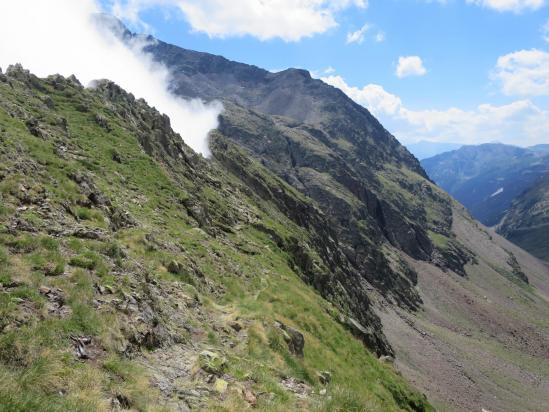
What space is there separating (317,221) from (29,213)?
154836 mm

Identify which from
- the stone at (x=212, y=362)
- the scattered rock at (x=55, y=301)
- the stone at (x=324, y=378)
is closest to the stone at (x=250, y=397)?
the stone at (x=212, y=362)

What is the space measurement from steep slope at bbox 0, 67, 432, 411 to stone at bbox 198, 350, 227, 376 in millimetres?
96

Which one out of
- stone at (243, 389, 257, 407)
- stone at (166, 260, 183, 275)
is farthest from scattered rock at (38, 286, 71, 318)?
stone at (166, 260, 183, 275)

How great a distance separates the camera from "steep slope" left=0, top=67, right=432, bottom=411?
44.4ft

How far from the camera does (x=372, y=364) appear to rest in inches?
1655

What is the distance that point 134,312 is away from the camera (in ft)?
61.0

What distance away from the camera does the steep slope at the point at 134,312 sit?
44.4 ft

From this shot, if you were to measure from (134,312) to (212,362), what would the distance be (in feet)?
12.5

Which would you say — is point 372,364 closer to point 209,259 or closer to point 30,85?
point 209,259

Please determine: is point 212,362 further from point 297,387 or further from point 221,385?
point 297,387

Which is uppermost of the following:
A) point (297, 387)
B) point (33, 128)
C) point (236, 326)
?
point (33, 128)

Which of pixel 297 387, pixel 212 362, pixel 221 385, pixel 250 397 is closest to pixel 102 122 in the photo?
pixel 212 362

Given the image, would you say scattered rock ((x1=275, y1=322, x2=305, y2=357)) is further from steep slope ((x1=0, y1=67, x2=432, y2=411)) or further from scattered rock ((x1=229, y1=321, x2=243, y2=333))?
scattered rock ((x1=229, y1=321, x2=243, y2=333))

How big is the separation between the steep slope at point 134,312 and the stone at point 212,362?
0.32 feet
